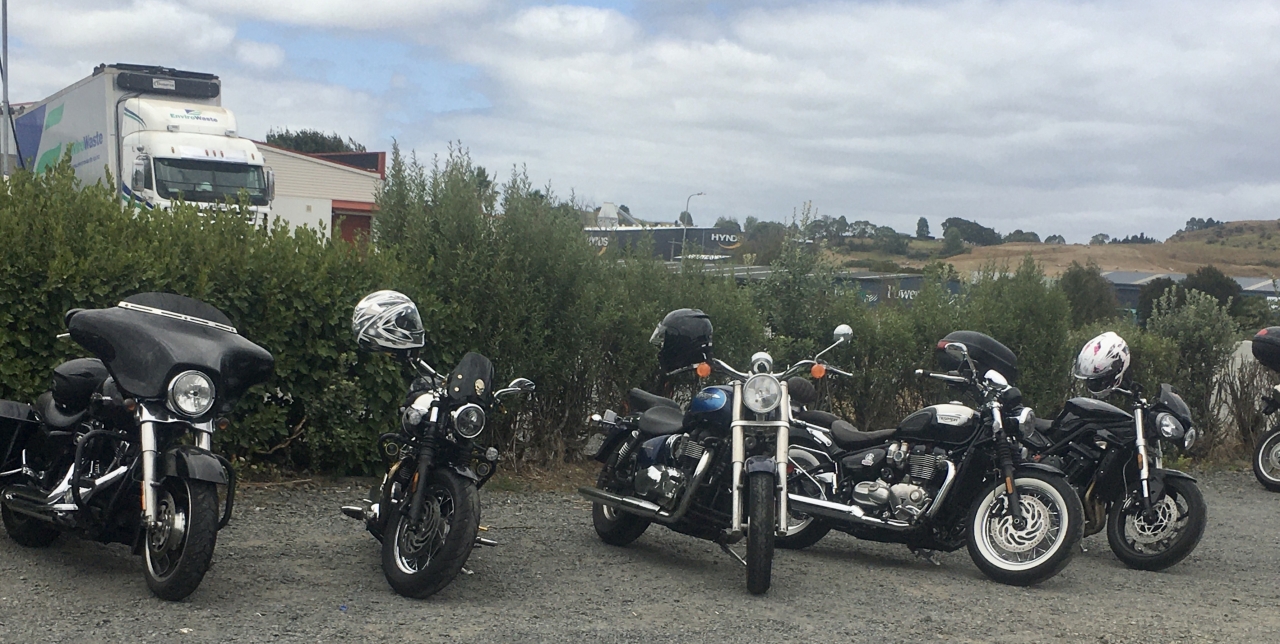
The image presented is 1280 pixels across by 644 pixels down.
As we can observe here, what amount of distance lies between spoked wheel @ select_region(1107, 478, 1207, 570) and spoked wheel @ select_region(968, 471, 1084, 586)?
41.2 inches

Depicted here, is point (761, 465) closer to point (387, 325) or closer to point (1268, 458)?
point (387, 325)

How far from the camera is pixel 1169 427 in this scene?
23.5ft

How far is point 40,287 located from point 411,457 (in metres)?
2.62

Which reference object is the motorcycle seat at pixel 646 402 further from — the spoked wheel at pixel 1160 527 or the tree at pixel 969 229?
the tree at pixel 969 229

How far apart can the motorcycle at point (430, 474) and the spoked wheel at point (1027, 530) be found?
2.59 m

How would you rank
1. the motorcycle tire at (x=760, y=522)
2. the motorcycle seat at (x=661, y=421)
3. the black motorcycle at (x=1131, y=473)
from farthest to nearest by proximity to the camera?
the black motorcycle at (x=1131, y=473)
the motorcycle seat at (x=661, y=421)
the motorcycle tire at (x=760, y=522)

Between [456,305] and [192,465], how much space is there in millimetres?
3604

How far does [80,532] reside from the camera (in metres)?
5.11

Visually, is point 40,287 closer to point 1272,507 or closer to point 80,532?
point 80,532

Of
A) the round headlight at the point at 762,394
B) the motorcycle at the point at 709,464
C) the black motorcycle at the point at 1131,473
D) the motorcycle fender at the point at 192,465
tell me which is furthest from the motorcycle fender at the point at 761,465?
the motorcycle fender at the point at 192,465

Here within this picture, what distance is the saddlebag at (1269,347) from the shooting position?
1077cm

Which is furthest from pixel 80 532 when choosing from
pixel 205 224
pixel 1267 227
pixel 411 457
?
pixel 1267 227

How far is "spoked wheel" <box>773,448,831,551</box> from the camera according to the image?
676cm

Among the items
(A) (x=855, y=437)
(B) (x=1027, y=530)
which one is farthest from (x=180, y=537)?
(B) (x=1027, y=530)
